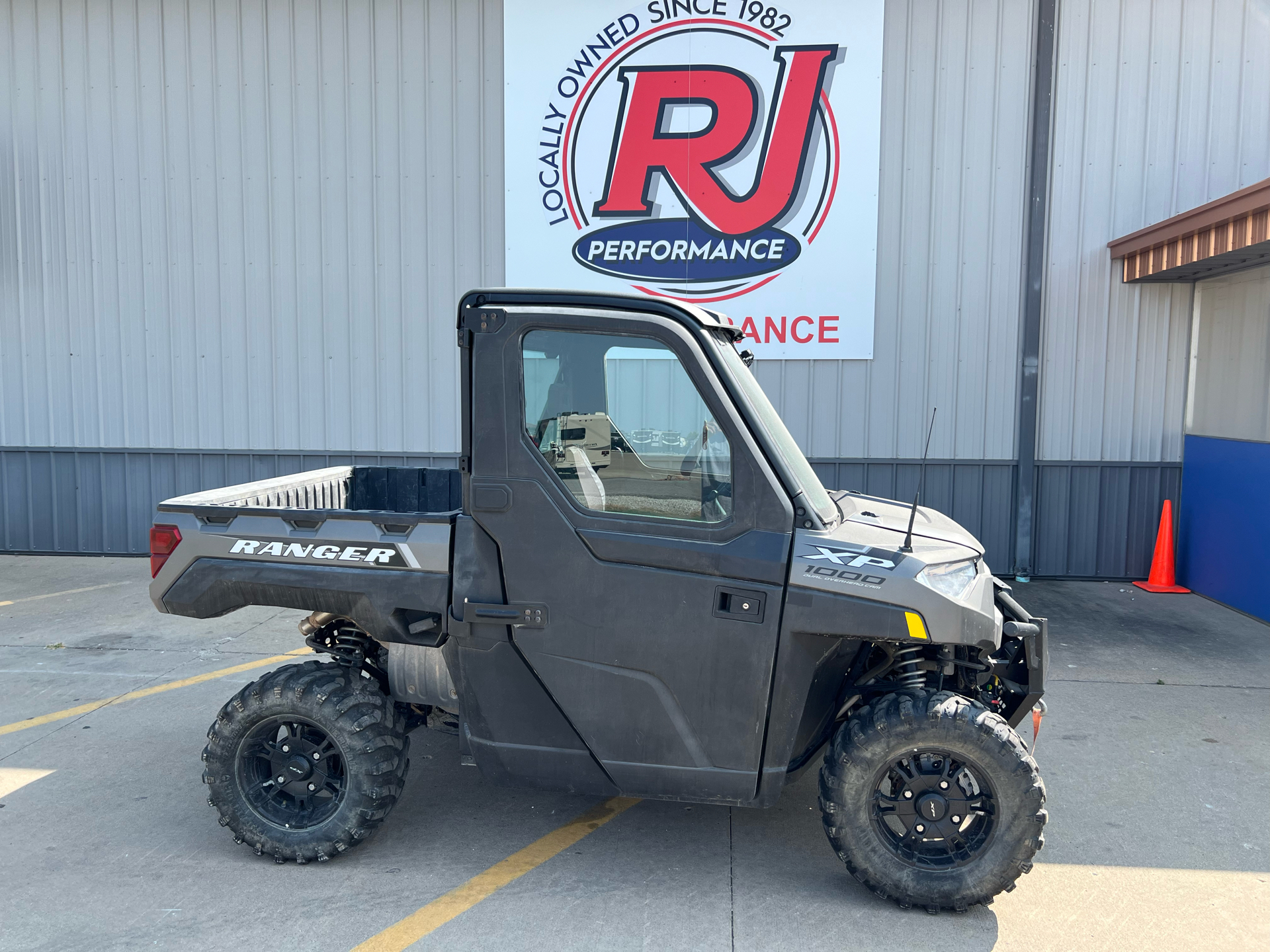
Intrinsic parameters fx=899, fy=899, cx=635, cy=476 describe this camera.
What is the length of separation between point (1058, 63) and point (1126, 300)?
96.0 inches

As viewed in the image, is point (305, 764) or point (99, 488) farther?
point (99, 488)

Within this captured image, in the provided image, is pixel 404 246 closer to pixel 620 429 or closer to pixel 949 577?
pixel 620 429

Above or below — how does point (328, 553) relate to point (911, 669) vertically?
above

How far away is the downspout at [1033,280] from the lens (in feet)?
28.8

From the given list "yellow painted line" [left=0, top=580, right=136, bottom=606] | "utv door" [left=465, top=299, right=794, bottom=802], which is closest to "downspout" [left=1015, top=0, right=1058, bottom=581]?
"utv door" [left=465, top=299, right=794, bottom=802]

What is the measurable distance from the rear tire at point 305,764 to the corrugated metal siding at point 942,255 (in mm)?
6419

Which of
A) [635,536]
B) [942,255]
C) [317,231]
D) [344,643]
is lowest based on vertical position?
[344,643]

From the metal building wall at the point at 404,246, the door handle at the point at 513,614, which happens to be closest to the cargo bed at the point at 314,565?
the door handle at the point at 513,614

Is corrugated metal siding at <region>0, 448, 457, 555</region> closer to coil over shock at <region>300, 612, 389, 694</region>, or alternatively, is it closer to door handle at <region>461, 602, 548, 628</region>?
coil over shock at <region>300, 612, 389, 694</region>

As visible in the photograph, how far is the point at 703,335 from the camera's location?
346 centimetres

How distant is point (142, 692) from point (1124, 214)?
31.3ft

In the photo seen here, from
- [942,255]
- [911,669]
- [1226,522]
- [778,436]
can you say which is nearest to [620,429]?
[778,436]

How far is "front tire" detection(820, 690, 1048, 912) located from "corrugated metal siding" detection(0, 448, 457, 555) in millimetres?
7493

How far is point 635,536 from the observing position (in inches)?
135
